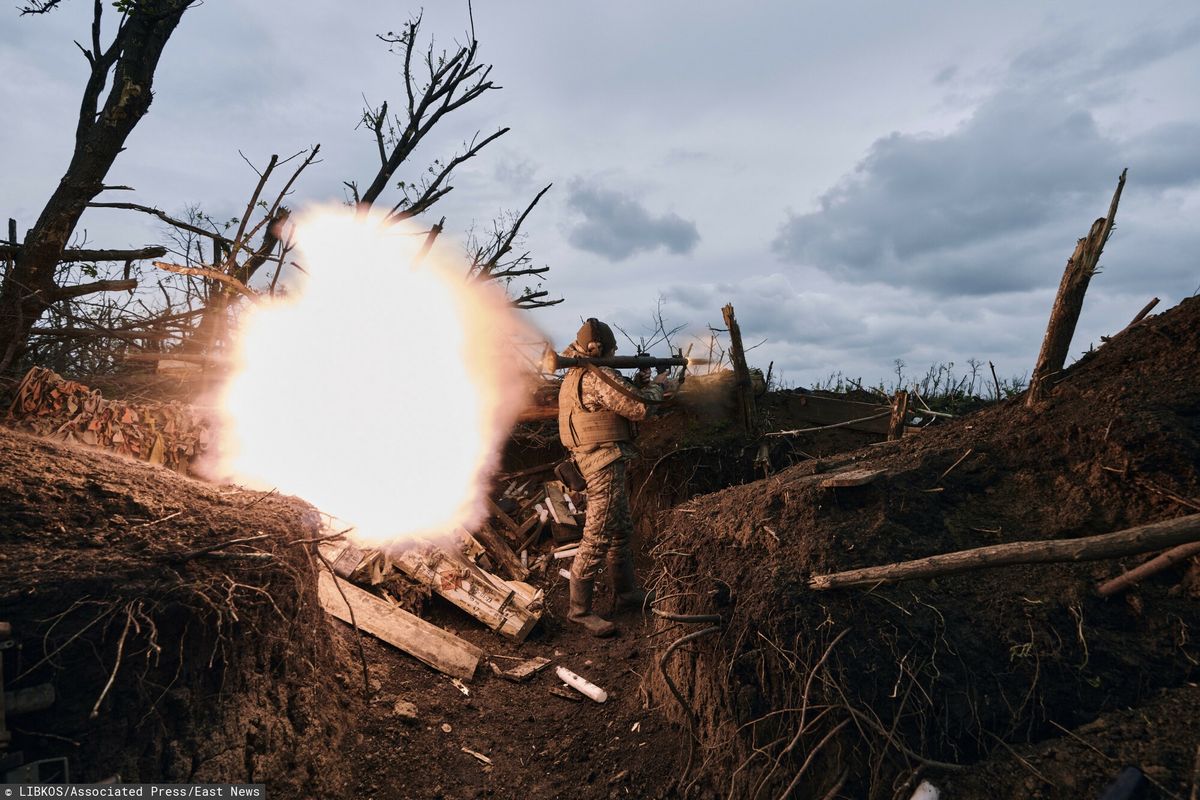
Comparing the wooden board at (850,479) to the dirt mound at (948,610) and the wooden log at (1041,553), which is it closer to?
the dirt mound at (948,610)

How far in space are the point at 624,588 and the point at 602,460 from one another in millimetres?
1429

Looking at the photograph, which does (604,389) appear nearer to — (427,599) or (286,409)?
(427,599)

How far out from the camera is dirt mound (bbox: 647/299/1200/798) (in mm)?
3930

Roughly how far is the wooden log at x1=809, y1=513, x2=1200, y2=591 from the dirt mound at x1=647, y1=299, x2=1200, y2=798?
176mm

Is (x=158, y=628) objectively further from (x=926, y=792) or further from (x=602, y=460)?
(x=602, y=460)

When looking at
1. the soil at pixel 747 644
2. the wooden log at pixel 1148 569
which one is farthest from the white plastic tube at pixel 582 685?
the wooden log at pixel 1148 569

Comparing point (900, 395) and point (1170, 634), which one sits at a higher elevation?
point (900, 395)

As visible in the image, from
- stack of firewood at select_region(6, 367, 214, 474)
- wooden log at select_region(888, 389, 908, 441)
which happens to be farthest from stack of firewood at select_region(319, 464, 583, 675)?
wooden log at select_region(888, 389, 908, 441)

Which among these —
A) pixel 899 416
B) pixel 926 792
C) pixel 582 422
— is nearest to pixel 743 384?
pixel 899 416

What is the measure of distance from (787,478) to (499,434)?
18.2 feet

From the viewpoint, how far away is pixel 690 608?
5.07 metres

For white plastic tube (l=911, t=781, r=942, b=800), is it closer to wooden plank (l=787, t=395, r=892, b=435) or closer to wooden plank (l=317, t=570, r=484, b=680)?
wooden plank (l=317, t=570, r=484, b=680)

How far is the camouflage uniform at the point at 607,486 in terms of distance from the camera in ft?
24.5

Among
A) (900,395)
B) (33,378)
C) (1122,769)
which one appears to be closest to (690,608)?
(1122,769)
